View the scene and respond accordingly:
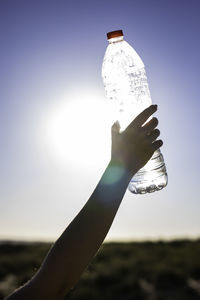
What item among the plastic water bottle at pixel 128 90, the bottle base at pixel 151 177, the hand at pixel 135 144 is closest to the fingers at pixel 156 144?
the hand at pixel 135 144

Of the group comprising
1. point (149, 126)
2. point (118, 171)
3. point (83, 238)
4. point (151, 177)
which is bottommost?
point (151, 177)

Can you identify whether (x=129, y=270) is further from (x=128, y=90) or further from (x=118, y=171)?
(x=118, y=171)

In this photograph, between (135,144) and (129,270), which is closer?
(135,144)

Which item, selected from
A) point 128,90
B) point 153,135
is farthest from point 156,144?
point 128,90

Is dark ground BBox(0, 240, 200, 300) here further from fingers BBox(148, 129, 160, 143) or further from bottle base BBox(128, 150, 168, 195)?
fingers BBox(148, 129, 160, 143)

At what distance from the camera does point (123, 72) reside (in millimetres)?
4738

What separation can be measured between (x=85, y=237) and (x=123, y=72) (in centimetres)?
329

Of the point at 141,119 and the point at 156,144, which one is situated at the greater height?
the point at 141,119

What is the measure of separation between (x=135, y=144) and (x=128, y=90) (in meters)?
2.64

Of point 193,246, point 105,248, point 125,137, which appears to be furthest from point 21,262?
point 125,137

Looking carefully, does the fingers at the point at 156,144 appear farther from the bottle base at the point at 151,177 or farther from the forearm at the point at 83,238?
the bottle base at the point at 151,177

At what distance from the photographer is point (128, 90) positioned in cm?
448

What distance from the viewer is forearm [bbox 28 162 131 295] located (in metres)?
1.59

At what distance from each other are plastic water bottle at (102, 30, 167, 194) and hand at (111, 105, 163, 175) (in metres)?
2.04
